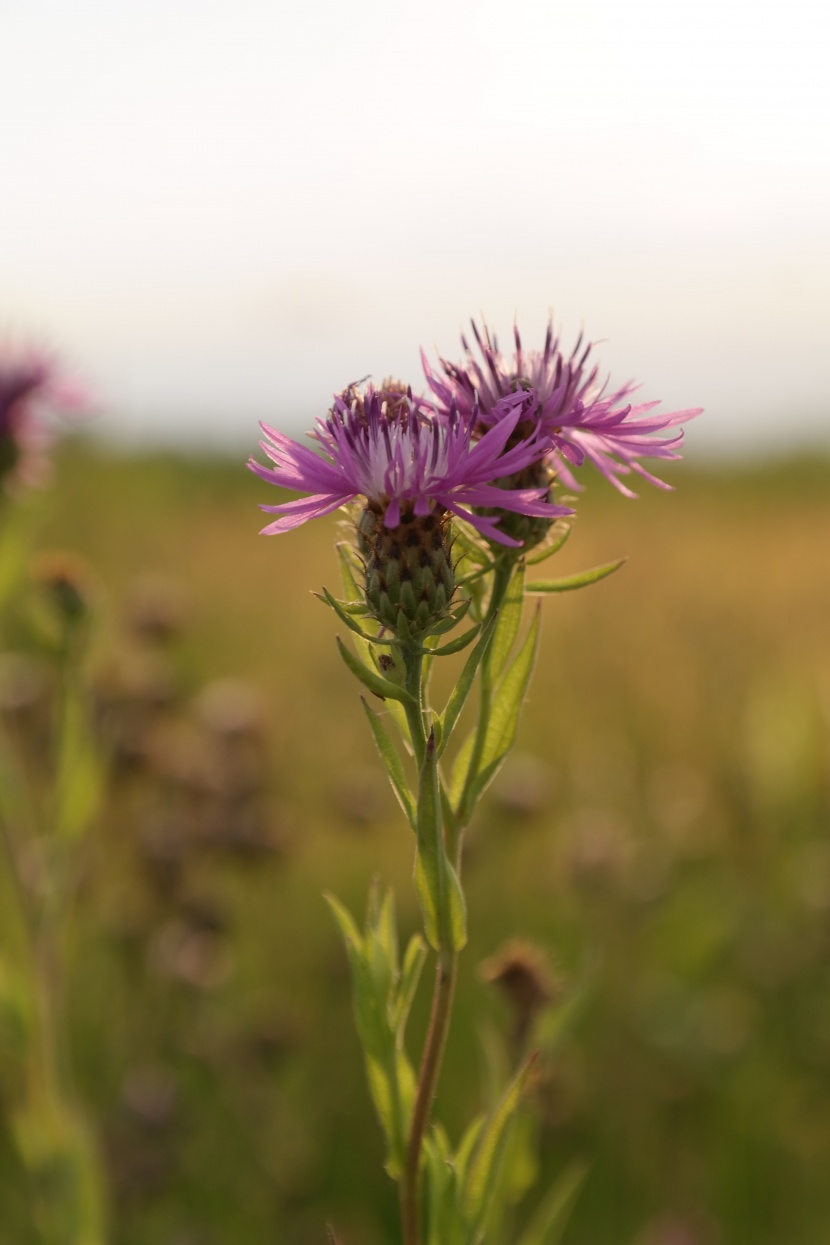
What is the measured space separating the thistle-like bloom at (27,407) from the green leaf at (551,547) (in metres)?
1.88

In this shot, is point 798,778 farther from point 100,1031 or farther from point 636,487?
point 636,487

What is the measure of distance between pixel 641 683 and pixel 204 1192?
3.50 m

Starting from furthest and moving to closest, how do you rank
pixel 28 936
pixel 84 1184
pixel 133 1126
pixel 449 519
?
pixel 133 1126
pixel 28 936
pixel 84 1184
pixel 449 519

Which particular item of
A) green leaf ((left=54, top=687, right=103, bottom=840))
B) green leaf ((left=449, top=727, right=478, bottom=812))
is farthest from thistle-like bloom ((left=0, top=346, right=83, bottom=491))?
green leaf ((left=449, top=727, right=478, bottom=812))

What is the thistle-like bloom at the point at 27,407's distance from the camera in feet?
9.84

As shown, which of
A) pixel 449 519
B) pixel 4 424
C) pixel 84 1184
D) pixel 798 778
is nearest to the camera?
pixel 449 519

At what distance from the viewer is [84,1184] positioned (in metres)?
2.27

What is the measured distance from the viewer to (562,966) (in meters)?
3.87

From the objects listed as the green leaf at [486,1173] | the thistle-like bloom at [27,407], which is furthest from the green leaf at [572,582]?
the thistle-like bloom at [27,407]

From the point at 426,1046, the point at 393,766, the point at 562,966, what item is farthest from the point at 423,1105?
the point at 562,966

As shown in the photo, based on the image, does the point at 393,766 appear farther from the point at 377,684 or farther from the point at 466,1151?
the point at 466,1151

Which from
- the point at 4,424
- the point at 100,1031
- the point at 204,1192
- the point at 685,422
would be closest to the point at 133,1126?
the point at 204,1192

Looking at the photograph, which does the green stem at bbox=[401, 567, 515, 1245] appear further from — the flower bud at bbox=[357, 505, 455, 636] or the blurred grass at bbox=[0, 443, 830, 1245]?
the blurred grass at bbox=[0, 443, 830, 1245]

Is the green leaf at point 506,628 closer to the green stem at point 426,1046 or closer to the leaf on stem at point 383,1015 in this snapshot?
the green stem at point 426,1046
